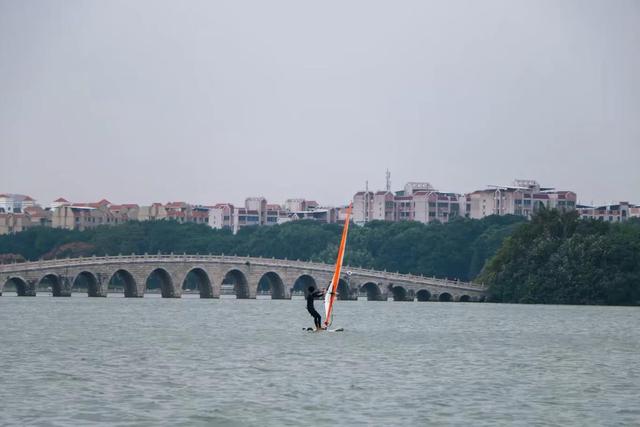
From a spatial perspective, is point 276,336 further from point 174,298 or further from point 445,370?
point 174,298

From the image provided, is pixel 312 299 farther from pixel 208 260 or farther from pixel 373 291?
pixel 373 291

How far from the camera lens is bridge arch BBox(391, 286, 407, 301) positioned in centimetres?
12250

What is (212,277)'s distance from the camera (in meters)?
113

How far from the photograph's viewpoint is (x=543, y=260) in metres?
110

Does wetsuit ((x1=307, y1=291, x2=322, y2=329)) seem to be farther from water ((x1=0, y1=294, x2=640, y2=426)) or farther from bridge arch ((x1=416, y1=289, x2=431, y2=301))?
bridge arch ((x1=416, y1=289, x2=431, y2=301))

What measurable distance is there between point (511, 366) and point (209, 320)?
1205 inches

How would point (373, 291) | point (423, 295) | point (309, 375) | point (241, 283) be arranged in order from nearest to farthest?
1. point (309, 375)
2. point (241, 283)
3. point (373, 291)
4. point (423, 295)

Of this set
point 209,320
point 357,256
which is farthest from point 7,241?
point 209,320

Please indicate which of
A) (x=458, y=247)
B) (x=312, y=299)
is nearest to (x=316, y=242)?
(x=458, y=247)

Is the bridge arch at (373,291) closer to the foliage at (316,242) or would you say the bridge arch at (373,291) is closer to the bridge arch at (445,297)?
the bridge arch at (445,297)

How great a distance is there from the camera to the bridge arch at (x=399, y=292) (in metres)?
122

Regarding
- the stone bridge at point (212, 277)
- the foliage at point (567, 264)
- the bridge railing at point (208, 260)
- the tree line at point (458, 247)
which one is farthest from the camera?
the tree line at point (458, 247)

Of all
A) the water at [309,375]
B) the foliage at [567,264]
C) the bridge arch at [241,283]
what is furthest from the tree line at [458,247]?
the water at [309,375]

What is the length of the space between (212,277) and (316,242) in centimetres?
6308
